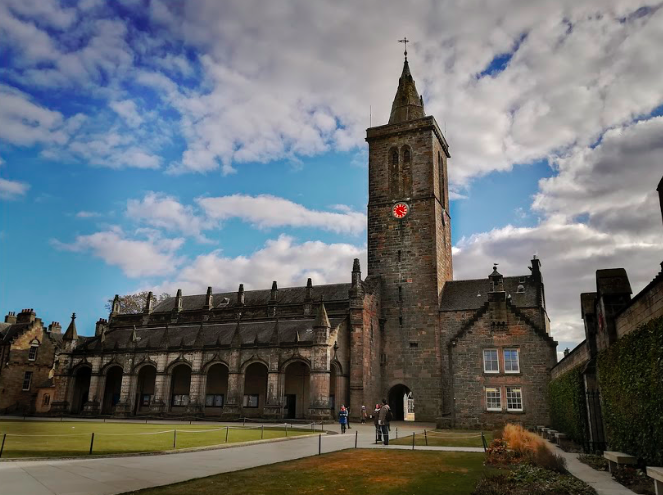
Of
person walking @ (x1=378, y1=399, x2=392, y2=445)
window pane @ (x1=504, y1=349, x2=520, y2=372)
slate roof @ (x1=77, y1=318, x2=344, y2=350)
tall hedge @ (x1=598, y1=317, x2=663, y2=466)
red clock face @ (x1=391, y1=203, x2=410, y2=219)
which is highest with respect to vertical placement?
red clock face @ (x1=391, y1=203, x2=410, y2=219)

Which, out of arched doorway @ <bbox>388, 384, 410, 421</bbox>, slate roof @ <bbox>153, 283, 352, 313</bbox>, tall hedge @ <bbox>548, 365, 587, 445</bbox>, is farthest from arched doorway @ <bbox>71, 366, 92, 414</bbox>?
tall hedge @ <bbox>548, 365, 587, 445</bbox>

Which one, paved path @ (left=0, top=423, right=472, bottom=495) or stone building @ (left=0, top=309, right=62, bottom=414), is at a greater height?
stone building @ (left=0, top=309, right=62, bottom=414)

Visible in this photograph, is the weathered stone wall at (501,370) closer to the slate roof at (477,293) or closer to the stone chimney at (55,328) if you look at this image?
the slate roof at (477,293)

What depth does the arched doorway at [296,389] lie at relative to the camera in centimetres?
4472

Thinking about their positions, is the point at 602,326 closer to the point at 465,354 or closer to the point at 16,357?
the point at 465,354

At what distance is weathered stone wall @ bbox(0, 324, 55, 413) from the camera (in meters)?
54.2

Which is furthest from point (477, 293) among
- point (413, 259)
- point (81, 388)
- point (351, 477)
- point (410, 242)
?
point (81, 388)

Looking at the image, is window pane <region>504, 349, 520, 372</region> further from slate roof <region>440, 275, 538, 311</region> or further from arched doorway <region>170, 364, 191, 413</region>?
arched doorway <region>170, 364, 191, 413</region>

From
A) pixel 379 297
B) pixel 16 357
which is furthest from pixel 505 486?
pixel 16 357

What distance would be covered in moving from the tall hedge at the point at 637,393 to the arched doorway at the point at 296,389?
31166 mm

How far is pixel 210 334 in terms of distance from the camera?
165 ft

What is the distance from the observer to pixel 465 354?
38.0 meters

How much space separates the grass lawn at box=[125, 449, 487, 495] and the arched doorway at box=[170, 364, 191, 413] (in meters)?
33.4

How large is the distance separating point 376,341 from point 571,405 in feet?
83.0
